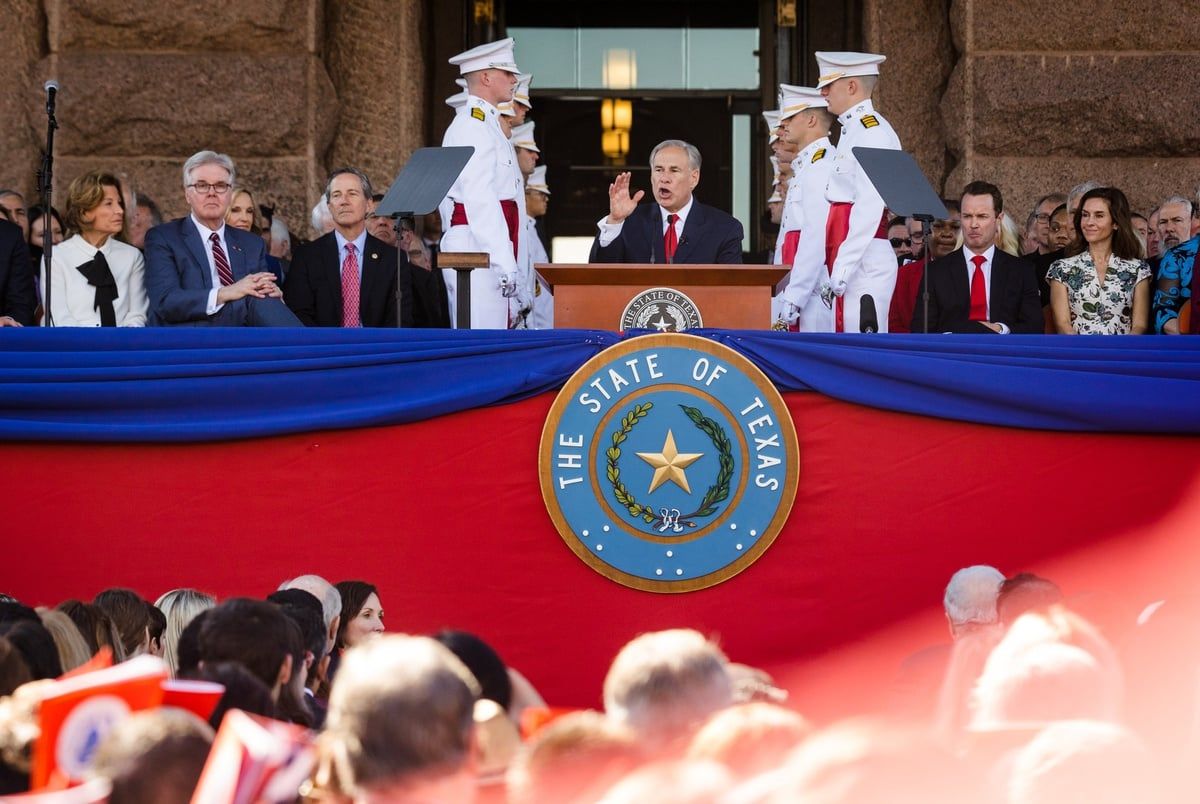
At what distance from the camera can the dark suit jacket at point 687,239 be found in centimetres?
832

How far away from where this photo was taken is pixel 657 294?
6711 millimetres

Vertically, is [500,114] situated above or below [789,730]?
above

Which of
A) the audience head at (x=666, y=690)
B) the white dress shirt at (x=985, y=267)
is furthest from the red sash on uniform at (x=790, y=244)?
the audience head at (x=666, y=690)

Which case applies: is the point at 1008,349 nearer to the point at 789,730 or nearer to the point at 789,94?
the point at 789,94

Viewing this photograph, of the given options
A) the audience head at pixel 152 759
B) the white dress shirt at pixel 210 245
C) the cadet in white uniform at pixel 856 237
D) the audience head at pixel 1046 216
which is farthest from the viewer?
the audience head at pixel 1046 216

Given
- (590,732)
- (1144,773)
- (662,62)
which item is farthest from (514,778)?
(662,62)

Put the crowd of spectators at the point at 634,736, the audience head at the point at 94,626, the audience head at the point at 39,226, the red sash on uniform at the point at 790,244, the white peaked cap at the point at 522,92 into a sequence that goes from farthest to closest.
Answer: the white peaked cap at the point at 522,92 → the audience head at the point at 39,226 → the red sash on uniform at the point at 790,244 → the audience head at the point at 94,626 → the crowd of spectators at the point at 634,736

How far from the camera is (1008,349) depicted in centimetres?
641

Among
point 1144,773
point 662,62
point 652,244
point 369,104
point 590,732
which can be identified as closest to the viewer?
point 1144,773

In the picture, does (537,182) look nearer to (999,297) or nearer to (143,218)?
(143,218)

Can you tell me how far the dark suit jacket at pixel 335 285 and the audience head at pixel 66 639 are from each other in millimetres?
3502

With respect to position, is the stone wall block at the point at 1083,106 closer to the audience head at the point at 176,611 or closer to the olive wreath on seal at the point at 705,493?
the olive wreath on seal at the point at 705,493

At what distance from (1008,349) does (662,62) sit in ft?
19.1

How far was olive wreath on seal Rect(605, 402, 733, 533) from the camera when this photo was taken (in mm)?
6254
